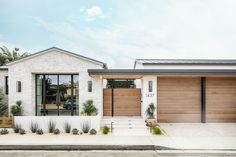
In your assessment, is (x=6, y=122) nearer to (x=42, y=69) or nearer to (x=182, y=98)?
(x=42, y=69)

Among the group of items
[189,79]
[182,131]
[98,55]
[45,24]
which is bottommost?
[182,131]

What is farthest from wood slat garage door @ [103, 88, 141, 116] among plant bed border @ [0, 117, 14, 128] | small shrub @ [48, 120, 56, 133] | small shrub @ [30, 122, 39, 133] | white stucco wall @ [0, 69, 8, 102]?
white stucco wall @ [0, 69, 8, 102]

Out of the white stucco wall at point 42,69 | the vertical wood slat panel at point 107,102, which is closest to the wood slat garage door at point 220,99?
the vertical wood slat panel at point 107,102

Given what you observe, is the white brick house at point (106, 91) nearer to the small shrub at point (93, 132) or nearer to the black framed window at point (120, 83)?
the black framed window at point (120, 83)

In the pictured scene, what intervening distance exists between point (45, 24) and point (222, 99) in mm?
16662

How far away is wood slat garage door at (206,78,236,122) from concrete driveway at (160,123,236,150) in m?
0.76

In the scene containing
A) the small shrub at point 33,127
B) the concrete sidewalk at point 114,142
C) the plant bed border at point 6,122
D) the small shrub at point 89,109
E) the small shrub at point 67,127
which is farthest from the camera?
the small shrub at point 89,109

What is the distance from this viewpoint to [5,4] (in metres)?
13.7

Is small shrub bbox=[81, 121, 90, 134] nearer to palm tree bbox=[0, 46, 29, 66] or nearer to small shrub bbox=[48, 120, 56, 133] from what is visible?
small shrub bbox=[48, 120, 56, 133]

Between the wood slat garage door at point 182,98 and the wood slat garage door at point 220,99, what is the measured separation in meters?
0.70

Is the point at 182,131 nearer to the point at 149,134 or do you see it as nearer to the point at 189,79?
the point at 149,134

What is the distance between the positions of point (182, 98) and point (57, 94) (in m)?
Answer: 8.57

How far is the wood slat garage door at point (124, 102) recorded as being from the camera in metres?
14.7

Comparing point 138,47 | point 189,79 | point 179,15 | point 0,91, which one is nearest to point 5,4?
point 0,91
